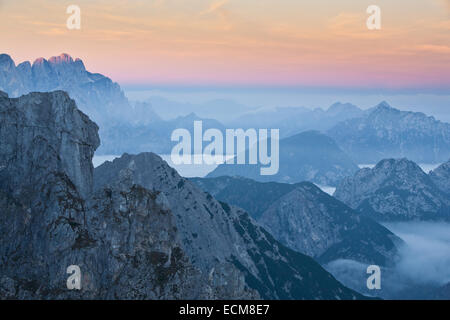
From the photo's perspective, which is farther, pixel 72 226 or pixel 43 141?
pixel 43 141

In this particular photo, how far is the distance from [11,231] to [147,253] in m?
42.2

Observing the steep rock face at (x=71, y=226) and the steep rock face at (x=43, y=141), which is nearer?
the steep rock face at (x=71, y=226)

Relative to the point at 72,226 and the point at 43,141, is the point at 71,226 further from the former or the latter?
the point at 43,141

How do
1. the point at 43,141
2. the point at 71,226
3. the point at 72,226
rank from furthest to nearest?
the point at 43,141 < the point at 72,226 < the point at 71,226

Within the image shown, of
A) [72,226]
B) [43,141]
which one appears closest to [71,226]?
[72,226]

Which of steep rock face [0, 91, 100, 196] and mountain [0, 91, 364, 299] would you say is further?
steep rock face [0, 91, 100, 196]

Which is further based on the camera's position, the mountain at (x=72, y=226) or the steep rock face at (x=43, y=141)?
the steep rock face at (x=43, y=141)

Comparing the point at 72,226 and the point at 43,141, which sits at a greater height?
the point at 43,141

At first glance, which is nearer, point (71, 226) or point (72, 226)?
point (71, 226)

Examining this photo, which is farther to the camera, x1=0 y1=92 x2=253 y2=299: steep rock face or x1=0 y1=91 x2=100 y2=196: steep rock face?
x1=0 y1=91 x2=100 y2=196: steep rock face

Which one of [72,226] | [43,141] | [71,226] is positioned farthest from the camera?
[43,141]
